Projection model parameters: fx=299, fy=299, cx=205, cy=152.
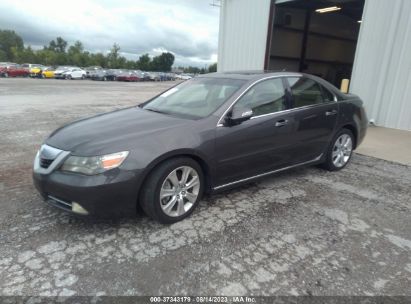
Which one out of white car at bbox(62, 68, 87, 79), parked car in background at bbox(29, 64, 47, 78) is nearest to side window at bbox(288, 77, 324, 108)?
white car at bbox(62, 68, 87, 79)

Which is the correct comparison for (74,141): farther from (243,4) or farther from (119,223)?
(243,4)

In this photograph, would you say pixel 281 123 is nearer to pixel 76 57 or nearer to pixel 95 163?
pixel 95 163

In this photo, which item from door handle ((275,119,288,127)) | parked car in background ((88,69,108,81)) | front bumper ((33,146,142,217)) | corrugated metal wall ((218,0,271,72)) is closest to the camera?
front bumper ((33,146,142,217))

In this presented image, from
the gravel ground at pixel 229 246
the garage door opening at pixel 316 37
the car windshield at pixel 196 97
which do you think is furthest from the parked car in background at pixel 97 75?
the car windshield at pixel 196 97

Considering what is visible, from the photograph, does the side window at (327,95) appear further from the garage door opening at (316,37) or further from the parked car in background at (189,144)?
the garage door opening at (316,37)

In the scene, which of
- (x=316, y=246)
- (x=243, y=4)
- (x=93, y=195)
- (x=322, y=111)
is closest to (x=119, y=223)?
(x=93, y=195)

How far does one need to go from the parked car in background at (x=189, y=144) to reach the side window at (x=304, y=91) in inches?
0.7

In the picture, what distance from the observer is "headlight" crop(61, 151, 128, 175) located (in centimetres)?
262

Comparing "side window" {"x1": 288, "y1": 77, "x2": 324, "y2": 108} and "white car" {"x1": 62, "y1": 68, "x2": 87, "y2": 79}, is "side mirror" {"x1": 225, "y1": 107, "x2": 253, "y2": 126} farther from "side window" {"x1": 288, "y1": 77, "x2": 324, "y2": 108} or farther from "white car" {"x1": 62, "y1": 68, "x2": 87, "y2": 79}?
"white car" {"x1": 62, "y1": 68, "x2": 87, "y2": 79}

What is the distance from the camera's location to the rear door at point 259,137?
10.7 feet

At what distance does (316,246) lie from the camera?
2.73 m

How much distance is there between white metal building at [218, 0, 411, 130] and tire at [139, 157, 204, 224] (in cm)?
704

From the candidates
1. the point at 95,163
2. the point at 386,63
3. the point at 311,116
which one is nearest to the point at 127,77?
the point at 386,63

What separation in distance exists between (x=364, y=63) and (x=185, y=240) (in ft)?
26.1
